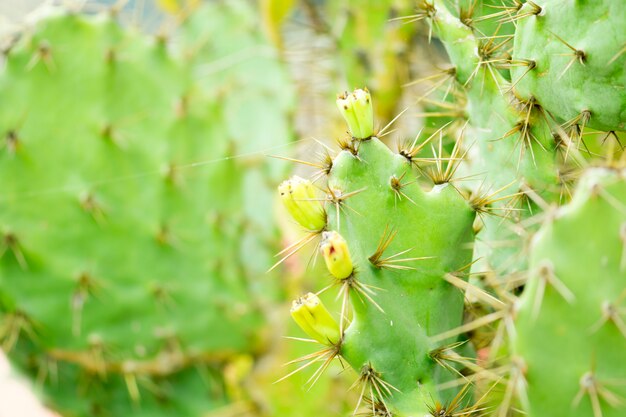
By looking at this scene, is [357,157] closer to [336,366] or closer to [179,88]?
[336,366]

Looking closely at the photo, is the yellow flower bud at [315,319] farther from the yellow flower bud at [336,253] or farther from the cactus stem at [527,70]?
the cactus stem at [527,70]

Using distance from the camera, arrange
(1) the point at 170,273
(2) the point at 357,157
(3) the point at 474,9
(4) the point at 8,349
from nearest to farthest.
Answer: (2) the point at 357,157, (3) the point at 474,9, (4) the point at 8,349, (1) the point at 170,273

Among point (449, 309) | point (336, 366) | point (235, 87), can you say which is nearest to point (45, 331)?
point (336, 366)

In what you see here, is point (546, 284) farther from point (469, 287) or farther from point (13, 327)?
point (13, 327)

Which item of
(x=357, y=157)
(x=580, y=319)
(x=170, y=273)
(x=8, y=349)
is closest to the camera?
(x=580, y=319)

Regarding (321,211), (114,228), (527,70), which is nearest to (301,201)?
(321,211)

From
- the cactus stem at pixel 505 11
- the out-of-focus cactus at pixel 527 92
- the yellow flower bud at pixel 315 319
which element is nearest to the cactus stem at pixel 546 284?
the out-of-focus cactus at pixel 527 92

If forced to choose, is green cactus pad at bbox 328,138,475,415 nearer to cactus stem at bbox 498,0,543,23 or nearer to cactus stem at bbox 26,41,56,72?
cactus stem at bbox 498,0,543,23
